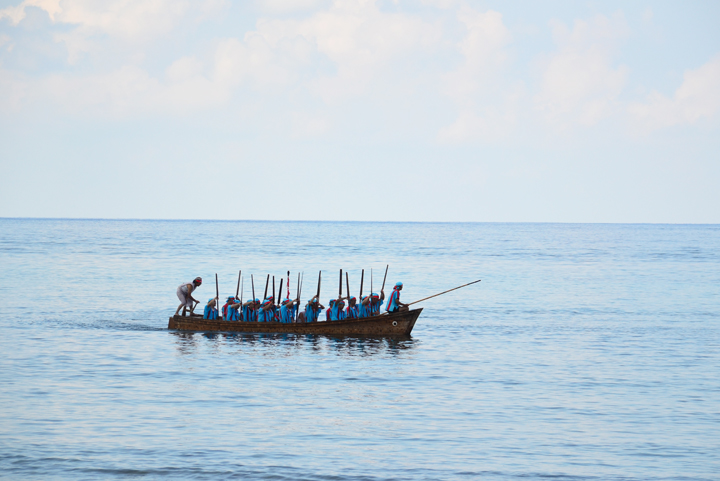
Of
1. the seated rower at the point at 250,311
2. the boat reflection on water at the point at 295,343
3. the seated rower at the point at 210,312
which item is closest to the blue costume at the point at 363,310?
the boat reflection on water at the point at 295,343

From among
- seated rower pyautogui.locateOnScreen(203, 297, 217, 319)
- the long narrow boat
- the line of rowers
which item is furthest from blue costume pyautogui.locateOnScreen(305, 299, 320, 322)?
seated rower pyautogui.locateOnScreen(203, 297, 217, 319)

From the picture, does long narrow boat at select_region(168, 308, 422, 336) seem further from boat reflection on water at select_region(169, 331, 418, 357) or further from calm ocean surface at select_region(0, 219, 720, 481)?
calm ocean surface at select_region(0, 219, 720, 481)

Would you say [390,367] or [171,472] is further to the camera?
[390,367]

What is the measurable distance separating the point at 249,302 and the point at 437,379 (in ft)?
38.7

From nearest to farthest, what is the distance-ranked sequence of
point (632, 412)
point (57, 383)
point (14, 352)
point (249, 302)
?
1. point (632, 412)
2. point (57, 383)
3. point (14, 352)
4. point (249, 302)

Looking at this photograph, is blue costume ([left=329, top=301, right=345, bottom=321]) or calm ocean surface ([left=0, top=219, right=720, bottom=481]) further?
blue costume ([left=329, top=301, right=345, bottom=321])

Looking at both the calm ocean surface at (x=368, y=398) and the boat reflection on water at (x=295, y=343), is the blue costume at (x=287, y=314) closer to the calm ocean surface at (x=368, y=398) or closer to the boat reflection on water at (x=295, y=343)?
the boat reflection on water at (x=295, y=343)

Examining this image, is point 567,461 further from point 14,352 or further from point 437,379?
point 14,352

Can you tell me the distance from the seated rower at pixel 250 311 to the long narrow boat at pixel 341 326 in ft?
1.72

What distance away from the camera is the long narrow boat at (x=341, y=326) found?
112 feet

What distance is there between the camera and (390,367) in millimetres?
28531

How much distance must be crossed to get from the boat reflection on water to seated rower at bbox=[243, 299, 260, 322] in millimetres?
749

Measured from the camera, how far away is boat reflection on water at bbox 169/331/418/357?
32.0 metres

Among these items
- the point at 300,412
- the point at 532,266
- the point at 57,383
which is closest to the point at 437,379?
the point at 300,412
